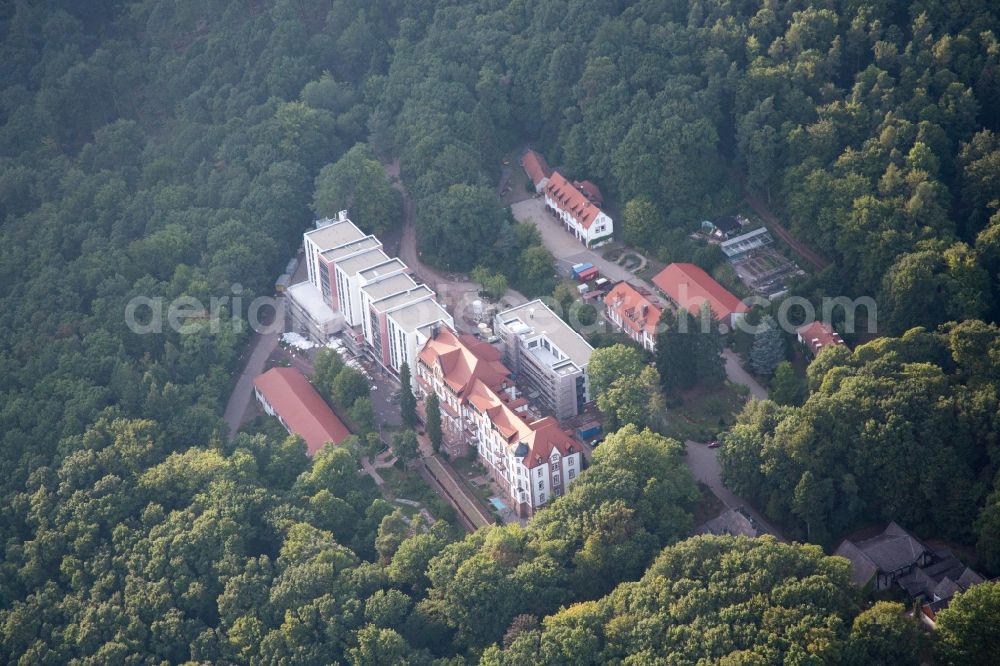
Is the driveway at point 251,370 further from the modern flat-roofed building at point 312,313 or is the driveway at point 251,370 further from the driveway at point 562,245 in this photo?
the driveway at point 562,245

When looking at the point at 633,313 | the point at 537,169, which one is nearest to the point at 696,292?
the point at 633,313

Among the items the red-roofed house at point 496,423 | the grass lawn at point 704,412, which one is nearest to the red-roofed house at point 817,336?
the grass lawn at point 704,412

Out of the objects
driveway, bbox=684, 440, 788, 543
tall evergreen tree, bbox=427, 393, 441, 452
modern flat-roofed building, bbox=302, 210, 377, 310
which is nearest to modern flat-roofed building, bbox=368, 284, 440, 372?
modern flat-roofed building, bbox=302, 210, 377, 310

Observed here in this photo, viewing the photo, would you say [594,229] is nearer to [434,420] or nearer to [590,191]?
[590,191]

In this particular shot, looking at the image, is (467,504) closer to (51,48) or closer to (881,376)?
(881,376)

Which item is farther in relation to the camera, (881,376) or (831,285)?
(831,285)

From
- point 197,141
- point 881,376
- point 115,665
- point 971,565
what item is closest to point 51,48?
point 197,141
